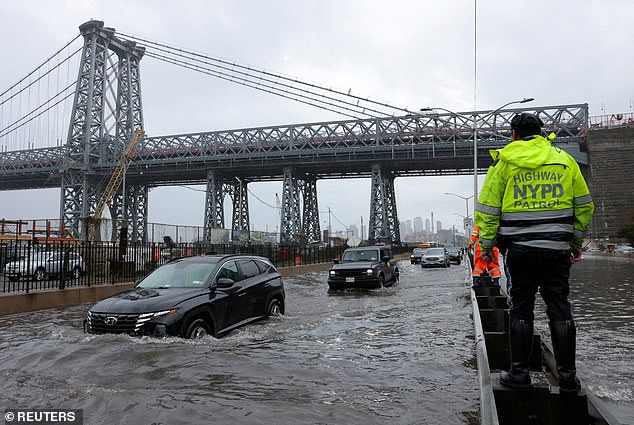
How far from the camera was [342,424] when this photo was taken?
13.3ft

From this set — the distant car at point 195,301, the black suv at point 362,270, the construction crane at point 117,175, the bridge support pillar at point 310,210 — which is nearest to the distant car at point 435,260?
the black suv at point 362,270

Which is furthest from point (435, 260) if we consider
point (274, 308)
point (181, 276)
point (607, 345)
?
point (181, 276)

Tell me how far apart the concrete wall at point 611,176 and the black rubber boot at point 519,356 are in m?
58.1

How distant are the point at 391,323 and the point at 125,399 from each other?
590 centimetres

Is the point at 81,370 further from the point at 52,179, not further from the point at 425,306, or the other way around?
the point at 52,179

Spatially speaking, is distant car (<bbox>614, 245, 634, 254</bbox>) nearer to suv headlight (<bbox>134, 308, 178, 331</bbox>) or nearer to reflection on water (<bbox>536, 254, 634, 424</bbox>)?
reflection on water (<bbox>536, 254, 634, 424</bbox>)

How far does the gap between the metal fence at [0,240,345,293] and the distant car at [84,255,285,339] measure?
6.17m

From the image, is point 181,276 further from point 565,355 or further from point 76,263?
point 76,263

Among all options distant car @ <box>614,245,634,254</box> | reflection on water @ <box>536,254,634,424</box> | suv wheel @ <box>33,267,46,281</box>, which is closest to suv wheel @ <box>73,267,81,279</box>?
suv wheel @ <box>33,267,46,281</box>

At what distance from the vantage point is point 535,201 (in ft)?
11.4

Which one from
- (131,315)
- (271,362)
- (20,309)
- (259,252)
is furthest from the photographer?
(259,252)

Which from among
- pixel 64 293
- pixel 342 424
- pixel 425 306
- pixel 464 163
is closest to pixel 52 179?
pixel 464 163

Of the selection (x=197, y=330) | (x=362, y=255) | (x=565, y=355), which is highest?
(x=362, y=255)

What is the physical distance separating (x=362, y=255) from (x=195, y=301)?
12055 mm
